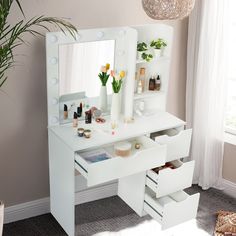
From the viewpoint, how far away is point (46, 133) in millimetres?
3311

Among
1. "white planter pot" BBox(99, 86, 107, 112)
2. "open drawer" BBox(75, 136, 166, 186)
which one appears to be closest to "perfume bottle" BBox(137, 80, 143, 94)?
"white planter pot" BBox(99, 86, 107, 112)

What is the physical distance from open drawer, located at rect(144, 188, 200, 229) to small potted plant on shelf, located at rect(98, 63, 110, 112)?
0.69m

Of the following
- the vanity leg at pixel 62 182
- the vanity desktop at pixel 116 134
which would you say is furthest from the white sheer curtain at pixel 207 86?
the vanity leg at pixel 62 182

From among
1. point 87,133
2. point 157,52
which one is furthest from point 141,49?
point 87,133

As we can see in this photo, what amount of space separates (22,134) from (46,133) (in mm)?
174

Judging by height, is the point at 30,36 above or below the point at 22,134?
above

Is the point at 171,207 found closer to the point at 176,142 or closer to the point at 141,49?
the point at 176,142

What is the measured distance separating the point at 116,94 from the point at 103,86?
13 centimetres

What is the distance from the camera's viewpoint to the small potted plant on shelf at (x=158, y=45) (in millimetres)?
3410

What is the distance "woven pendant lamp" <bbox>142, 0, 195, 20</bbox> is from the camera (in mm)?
2586

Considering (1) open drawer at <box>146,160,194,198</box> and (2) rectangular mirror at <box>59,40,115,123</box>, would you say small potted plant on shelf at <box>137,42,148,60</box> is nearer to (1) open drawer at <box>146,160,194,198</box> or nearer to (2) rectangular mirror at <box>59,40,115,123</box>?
(2) rectangular mirror at <box>59,40,115,123</box>

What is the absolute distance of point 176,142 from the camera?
3350 millimetres

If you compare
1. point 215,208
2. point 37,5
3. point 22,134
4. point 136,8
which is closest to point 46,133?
point 22,134

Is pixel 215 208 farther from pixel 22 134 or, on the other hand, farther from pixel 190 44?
pixel 22 134
